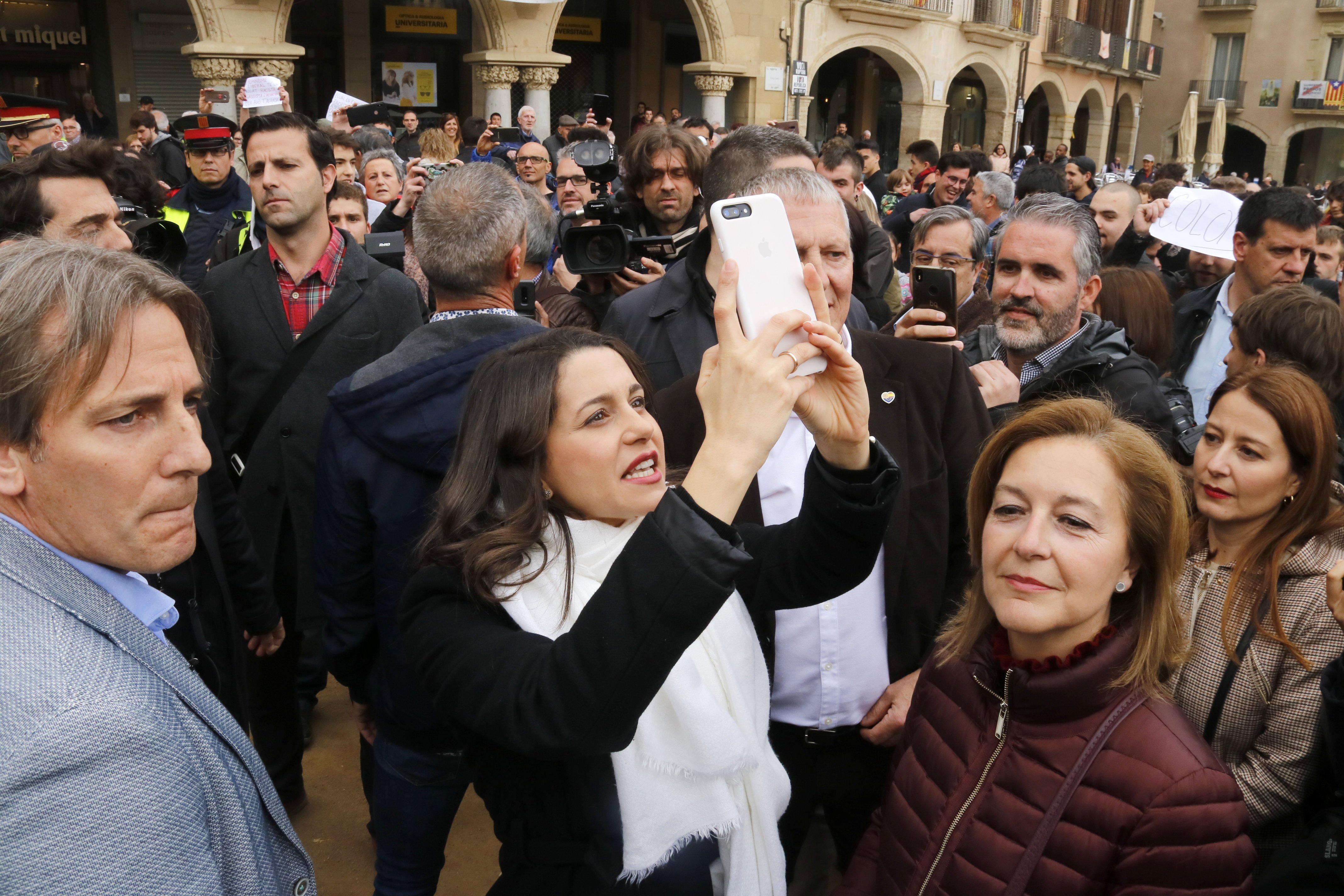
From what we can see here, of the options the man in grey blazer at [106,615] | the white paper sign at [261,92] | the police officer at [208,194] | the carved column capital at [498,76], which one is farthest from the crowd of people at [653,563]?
the carved column capital at [498,76]

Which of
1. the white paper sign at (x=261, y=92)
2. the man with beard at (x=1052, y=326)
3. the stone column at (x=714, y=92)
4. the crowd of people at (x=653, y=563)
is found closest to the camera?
the crowd of people at (x=653, y=563)

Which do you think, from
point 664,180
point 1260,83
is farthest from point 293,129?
point 1260,83

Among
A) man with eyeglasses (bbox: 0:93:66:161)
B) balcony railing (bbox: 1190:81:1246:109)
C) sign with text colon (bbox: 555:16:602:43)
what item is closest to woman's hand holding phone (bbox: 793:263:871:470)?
man with eyeglasses (bbox: 0:93:66:161)

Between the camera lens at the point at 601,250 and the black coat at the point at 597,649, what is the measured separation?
1.74 metres

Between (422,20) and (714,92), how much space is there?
4.97 meters

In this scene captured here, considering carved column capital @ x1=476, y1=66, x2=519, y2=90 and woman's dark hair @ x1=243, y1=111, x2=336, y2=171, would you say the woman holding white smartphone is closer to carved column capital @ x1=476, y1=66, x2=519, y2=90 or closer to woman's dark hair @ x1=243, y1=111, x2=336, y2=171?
woman's dark hair @ x1=243, y1=111, x2=336, y2=171

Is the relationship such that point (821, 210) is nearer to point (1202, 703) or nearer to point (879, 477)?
point (879, 477)

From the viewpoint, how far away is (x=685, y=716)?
5.07ft

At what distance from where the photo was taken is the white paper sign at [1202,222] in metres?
4.68

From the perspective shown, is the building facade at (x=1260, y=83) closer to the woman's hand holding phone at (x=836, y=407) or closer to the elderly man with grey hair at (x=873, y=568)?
the elderly man with grey hair at (x=873, y=568)

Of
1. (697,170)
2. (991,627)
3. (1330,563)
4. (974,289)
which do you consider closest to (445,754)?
(991,627)

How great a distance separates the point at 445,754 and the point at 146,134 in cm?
906

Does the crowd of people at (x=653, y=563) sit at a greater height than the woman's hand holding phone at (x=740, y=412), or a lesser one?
lesser

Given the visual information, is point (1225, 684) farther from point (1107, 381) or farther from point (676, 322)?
point (676, 322)
